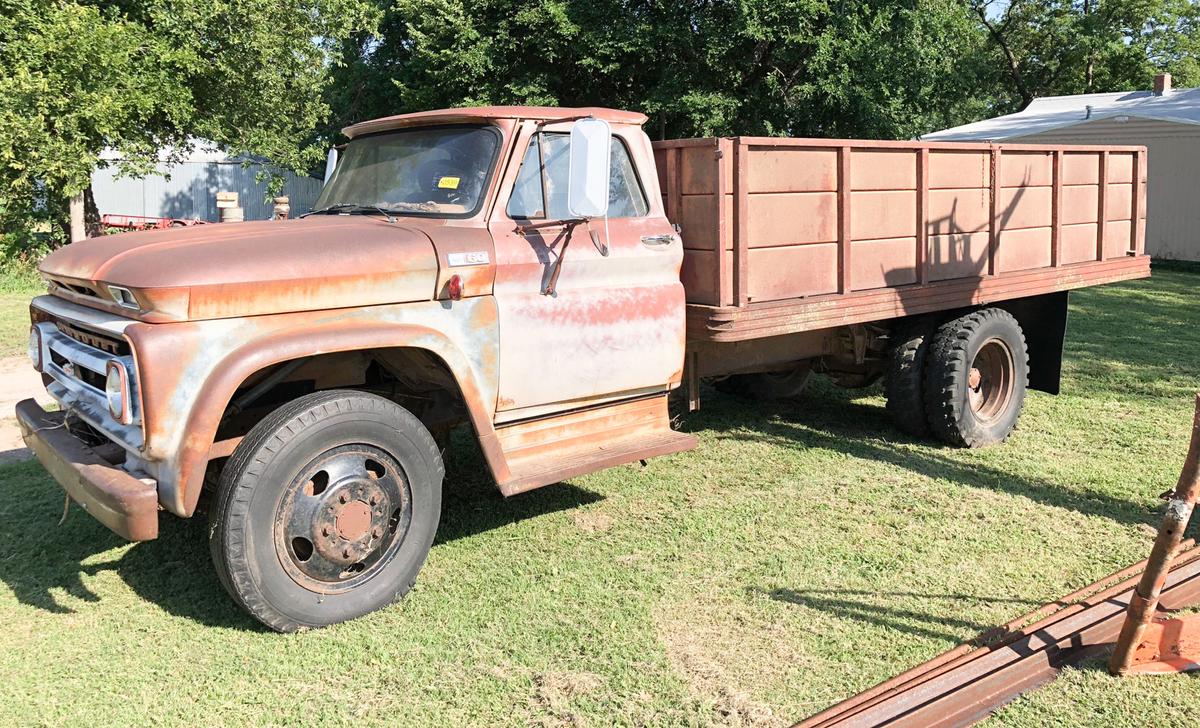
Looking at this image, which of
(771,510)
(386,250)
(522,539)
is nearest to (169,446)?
(386,250)

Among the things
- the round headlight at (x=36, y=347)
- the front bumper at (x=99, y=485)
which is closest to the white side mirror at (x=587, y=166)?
the front bumper at (x=99, y=485)

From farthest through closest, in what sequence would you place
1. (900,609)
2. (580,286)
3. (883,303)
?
(883,303) → (580,286) → (900,609)

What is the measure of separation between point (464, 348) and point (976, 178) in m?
4.07

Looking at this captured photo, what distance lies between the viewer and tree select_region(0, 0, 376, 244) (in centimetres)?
1516

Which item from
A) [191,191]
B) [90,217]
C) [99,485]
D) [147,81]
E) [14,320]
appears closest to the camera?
[99,485]

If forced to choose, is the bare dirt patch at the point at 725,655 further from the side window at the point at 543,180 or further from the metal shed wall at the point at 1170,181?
the metal shed wall at the point at 1170,181

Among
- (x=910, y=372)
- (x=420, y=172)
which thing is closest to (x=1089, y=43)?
(x=910, y=372)

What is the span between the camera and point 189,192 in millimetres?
35094

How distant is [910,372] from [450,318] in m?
3.69

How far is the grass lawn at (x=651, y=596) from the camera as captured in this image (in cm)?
372

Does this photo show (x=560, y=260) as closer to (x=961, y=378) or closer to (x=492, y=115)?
(x=492, y=115)

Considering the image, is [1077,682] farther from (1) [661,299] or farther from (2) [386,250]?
(2) [386,250]

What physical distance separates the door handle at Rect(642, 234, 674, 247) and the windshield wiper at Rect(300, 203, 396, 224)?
1.30 metres

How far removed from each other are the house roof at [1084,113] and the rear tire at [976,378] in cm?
1432
